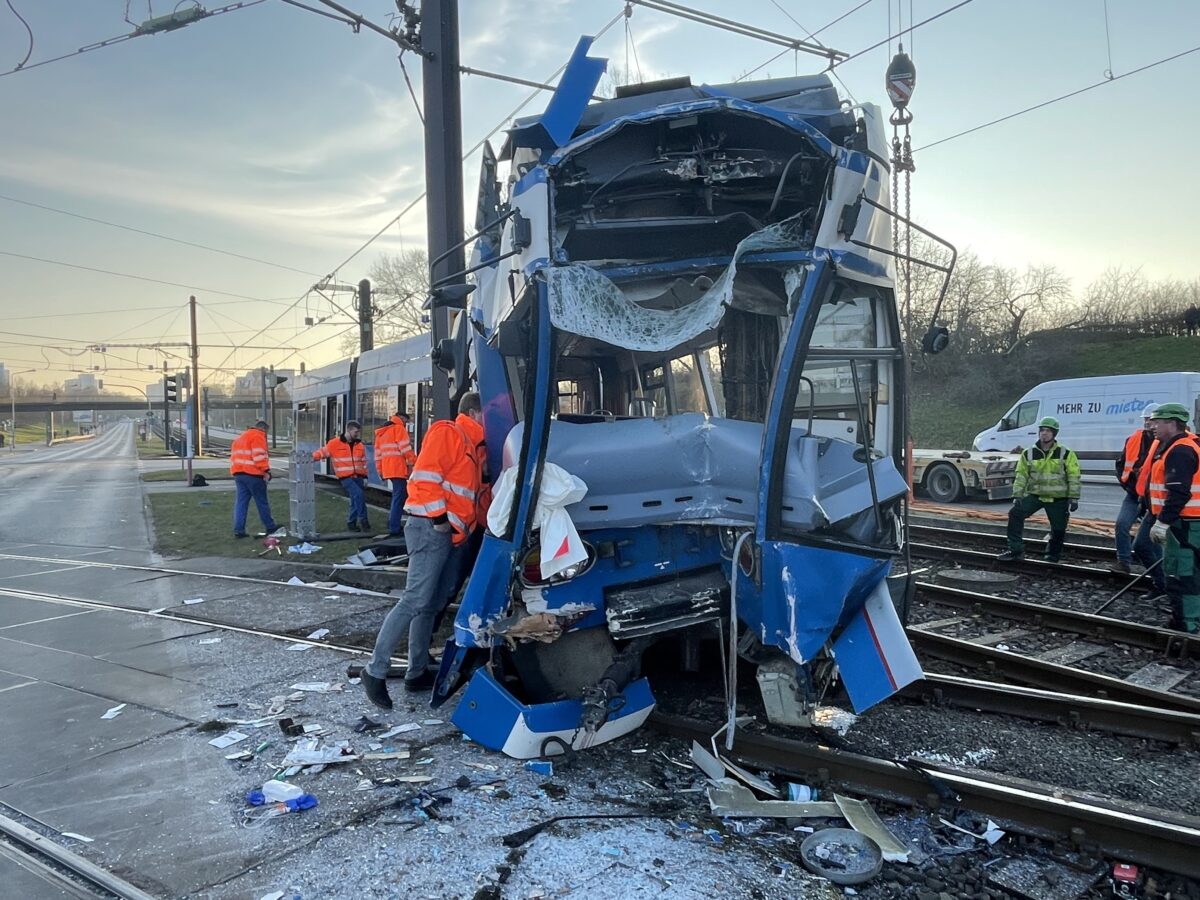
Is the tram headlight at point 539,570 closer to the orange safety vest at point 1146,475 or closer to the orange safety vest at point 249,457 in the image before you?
the orange safety vest at point 1146,475

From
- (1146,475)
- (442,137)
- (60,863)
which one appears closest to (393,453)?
(442,137)

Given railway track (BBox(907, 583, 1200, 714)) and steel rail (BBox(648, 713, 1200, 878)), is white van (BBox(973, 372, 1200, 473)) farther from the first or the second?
steel rail (BBox(648, 713, 1200, 878))

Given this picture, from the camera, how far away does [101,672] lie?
621 cm

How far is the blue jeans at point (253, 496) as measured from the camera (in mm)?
12992

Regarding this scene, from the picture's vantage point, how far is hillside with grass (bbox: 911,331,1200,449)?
32.2 m

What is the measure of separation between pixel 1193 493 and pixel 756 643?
4.78 m

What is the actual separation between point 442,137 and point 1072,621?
26.2 feet

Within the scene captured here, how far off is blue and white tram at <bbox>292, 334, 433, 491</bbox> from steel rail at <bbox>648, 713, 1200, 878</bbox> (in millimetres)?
9594

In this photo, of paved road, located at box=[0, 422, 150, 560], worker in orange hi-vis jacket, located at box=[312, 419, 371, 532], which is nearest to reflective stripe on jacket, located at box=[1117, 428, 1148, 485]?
worker in orange hi-vis jacket, located at box=[312, 419, 371, 532]

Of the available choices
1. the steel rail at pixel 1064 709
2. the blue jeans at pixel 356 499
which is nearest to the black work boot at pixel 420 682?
the steel rail at pixel 1064 709

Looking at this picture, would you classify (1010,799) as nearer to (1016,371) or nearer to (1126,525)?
(1126,525)

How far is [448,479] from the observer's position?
5148mm

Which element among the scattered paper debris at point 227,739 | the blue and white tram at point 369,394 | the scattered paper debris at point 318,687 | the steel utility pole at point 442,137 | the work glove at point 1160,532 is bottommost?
the scattered paper debris at point 318,687

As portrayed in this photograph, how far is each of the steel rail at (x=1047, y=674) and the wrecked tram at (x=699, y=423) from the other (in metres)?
1.89
